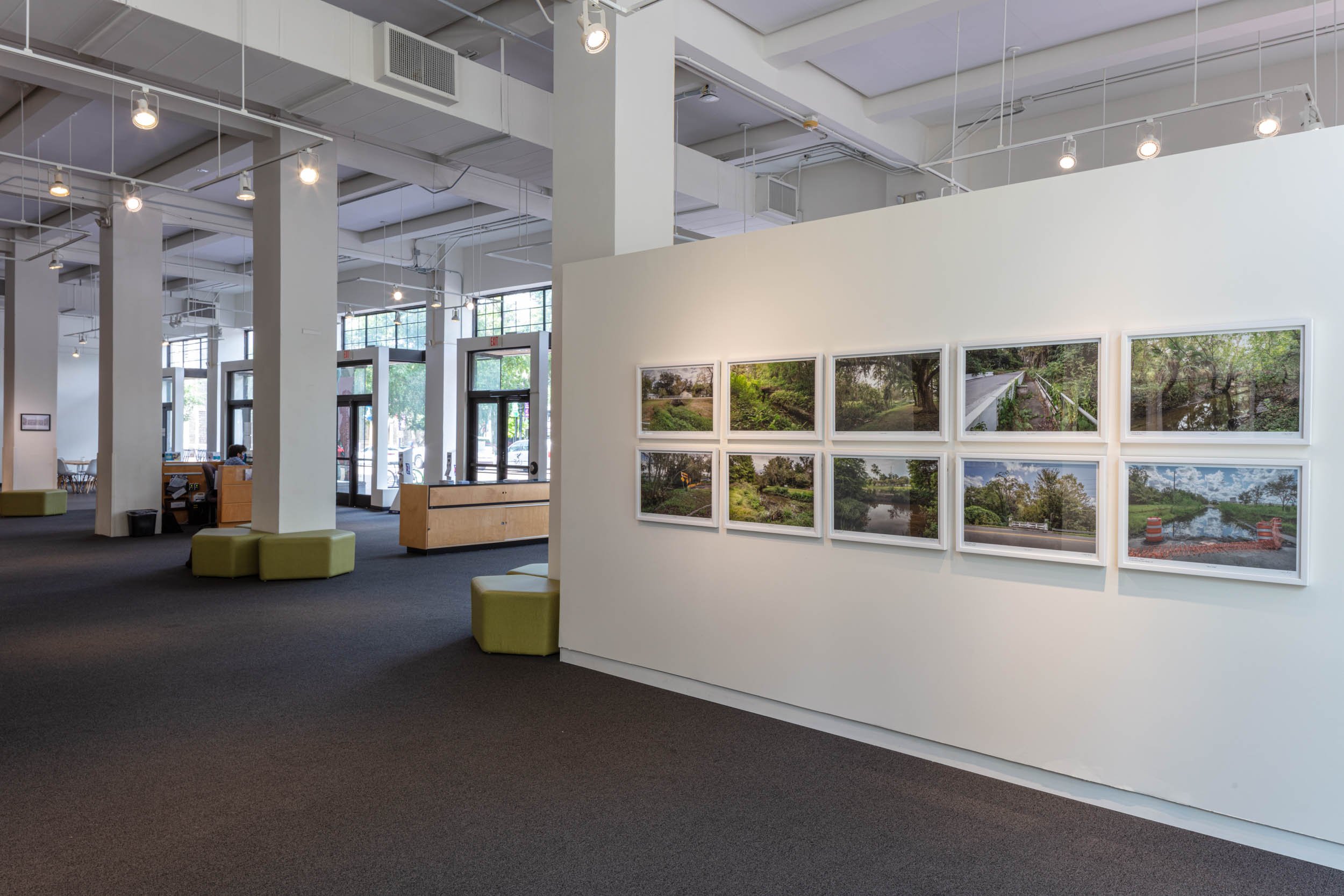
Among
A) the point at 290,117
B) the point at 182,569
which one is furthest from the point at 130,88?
the point at 182,569

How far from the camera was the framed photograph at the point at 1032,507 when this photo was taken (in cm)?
378

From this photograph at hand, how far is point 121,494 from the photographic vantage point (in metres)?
12.5

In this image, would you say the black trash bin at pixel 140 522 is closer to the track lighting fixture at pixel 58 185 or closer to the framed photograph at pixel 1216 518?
the track lighting fixture at pixel 58 185

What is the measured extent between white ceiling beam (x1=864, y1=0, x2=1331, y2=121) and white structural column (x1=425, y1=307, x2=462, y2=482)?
1020cm

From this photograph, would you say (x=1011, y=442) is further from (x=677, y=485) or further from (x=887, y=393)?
(x=677, y=485)

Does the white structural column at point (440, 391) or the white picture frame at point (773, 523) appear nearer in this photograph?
the white picture frame at point (773, 523)

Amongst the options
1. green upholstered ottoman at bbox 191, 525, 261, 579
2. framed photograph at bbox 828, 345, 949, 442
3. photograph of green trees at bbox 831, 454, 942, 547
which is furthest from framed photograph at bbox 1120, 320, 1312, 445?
green upholstered ottoman at bbox 191, 525, 261, 579

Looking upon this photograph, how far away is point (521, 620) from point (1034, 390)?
12.8 feet

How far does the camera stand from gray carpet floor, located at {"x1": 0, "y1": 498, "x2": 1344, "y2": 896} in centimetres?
319

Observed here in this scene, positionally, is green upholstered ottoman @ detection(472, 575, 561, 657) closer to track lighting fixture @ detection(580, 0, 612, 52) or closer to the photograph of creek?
track lighting fixture @ detection(580, 0, 612, 52)

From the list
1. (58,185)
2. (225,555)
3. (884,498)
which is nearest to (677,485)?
(884,498)

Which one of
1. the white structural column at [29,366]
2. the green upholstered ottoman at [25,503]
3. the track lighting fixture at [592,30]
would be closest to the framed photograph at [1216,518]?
the track lighting fixture at [592,30]

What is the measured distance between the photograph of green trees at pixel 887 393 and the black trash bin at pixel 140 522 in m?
12.0

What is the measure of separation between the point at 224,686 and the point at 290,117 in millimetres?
6803
